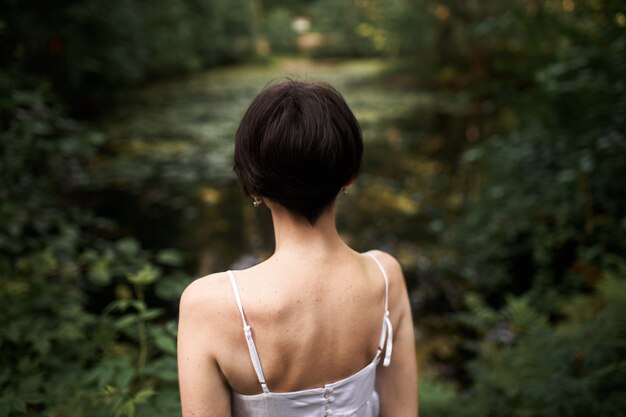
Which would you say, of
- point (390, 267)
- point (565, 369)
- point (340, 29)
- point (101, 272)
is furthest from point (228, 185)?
point (340, 29)

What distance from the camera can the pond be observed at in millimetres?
5883

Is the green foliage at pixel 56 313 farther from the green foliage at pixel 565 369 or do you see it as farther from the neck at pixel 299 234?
the green foliage at pixel 565 369

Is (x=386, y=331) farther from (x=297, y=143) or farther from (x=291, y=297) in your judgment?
(x=297, y=143)

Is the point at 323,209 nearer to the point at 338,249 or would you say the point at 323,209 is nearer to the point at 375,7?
the point at 338,249

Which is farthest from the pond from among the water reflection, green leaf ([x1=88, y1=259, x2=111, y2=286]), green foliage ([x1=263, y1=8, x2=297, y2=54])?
green foliage ([x1=263, y1=8, x2=297, y2=54])

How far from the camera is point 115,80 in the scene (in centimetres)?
1266

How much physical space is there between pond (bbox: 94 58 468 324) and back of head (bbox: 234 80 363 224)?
10.7ft

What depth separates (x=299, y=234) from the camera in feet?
3.81

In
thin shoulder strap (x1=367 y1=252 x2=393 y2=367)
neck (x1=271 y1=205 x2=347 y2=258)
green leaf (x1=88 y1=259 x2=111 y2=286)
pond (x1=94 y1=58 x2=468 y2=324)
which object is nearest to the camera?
neck (x1=271 y1=205 x2=347 y2=258)

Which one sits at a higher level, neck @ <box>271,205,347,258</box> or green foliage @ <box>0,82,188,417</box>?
neck @ <box>271,205,347,258</box>

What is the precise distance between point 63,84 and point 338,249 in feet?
31.5

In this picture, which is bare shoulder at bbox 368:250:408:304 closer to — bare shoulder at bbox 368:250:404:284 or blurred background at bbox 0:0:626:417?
bare shoulder at bbox 368:250:404:284

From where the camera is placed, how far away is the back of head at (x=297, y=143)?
3.41ft

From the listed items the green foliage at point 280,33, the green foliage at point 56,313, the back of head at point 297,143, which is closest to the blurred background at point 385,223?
the green foliage at point 56,313
